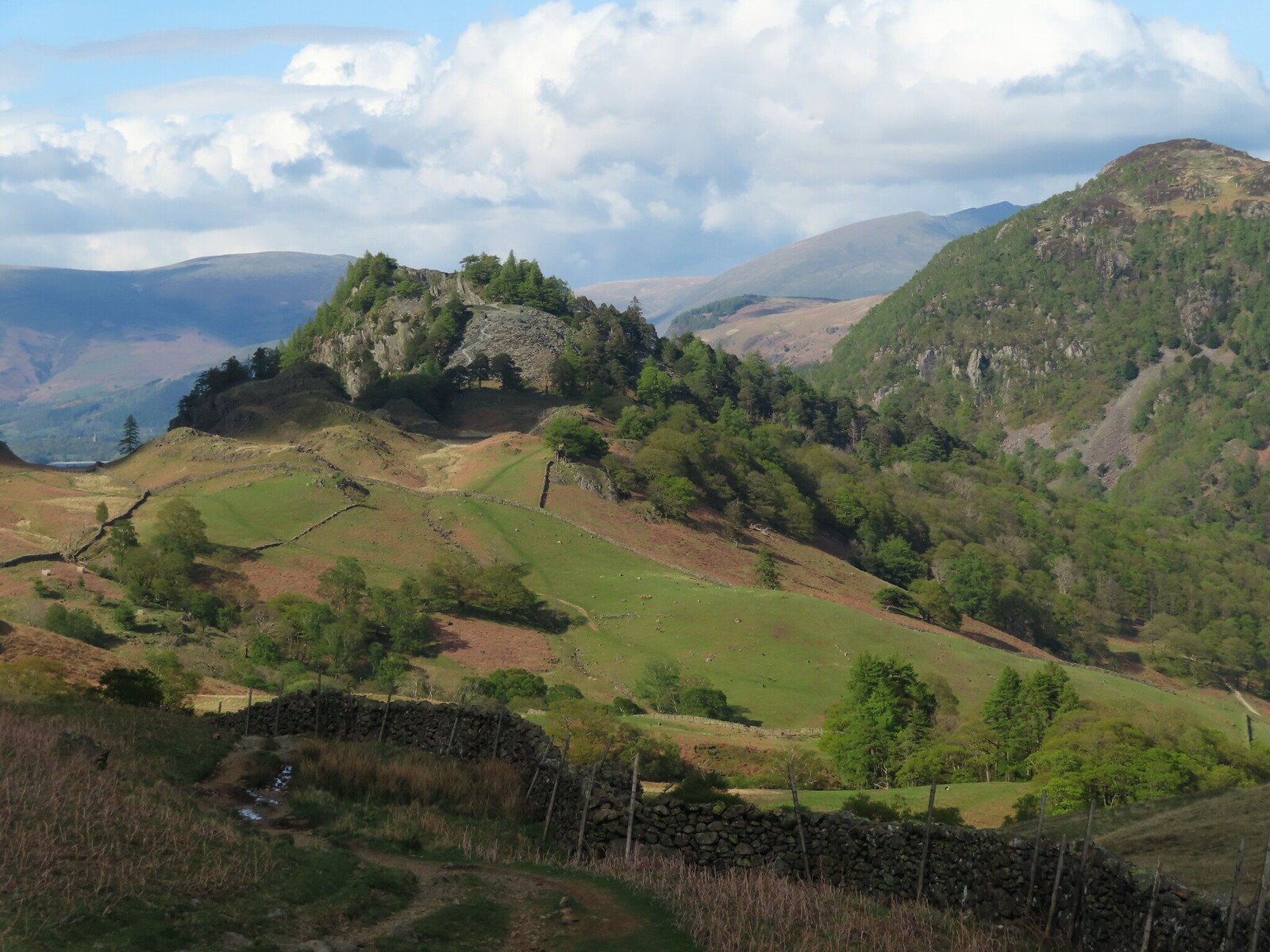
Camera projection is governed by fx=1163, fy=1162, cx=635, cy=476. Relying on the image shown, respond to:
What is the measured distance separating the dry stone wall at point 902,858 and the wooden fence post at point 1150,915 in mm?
59

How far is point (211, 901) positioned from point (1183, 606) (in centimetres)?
18813

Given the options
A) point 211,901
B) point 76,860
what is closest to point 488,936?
point 211,901

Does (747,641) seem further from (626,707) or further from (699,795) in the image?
(699,795)

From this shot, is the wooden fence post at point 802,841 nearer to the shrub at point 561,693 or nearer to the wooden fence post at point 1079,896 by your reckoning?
the wooden fence post at point 1079,896

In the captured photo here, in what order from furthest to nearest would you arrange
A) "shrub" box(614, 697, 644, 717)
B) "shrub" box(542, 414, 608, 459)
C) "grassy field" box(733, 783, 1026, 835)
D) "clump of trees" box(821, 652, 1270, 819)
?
"shrub" box(542, 414, 608, 459)
"shrub" box(614, 697, 644, 717)
"clump of trees" box(821, 652, 1270, 819)
"grassy field" box(733, 783, 1026, 835)

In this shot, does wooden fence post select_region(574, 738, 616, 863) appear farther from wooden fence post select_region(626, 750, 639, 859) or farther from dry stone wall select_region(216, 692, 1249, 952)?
wooden fence post select_region(626, 750, 639, 859)

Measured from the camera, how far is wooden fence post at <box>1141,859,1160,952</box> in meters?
17.6

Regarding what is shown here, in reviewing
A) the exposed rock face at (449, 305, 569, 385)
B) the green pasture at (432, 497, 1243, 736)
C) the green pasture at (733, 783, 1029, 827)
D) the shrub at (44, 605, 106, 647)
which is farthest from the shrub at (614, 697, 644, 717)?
the exposed rock face at (449, 305, 569, 385)

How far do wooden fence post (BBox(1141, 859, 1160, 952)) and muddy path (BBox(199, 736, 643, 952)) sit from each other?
7.70 m

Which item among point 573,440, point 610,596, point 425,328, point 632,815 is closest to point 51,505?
point 610,596

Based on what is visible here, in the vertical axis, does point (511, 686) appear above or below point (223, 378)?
below

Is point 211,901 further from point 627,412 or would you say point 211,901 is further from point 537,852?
point 627,412

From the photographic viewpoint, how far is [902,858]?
857 inches

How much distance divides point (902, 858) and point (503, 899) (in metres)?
7.61
